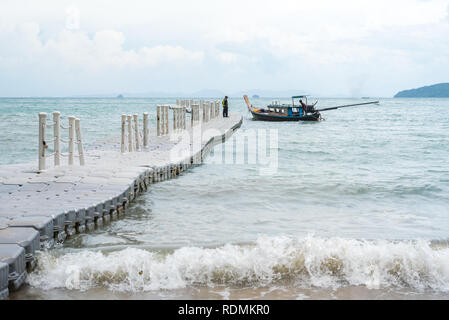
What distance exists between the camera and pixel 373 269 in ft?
18.8

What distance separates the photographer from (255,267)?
18.7 feet

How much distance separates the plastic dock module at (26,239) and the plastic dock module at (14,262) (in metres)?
0.14

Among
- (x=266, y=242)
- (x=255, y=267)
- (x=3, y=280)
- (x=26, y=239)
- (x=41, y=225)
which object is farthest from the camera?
(x=266, y=242)

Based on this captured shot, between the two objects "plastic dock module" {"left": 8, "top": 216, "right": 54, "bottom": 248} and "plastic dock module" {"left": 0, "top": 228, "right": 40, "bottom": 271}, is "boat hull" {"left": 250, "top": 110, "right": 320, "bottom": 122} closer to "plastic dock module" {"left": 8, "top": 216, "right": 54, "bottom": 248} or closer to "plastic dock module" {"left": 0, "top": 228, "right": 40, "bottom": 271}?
"plastic dock module" {"left": 8, "top": 216, "right": 54, "bottom": 248}

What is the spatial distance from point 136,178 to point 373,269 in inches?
216

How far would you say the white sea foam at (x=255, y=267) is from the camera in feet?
17.6

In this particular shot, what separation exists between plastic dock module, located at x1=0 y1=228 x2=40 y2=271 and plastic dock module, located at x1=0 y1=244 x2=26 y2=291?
0.14 metres

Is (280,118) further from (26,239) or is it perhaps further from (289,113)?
(26,239)

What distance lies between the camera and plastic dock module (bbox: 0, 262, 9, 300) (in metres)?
4.66

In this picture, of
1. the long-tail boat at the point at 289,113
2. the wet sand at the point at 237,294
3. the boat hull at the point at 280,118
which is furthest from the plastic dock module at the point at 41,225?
the boat hull at the point at 280,118

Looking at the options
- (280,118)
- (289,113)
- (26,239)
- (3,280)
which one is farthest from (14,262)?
(280,118)

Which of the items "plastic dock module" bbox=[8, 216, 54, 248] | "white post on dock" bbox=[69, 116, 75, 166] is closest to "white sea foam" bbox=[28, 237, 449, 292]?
"plastic dock module" bbox=[8, 216, 54, 248]

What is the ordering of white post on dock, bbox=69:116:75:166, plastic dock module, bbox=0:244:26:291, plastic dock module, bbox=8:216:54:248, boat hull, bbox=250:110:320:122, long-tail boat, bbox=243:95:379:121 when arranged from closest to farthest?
plastic dock module, bbox=0:244:26:291 < plastic dock module, bbox=8:216:54:248 < white post on dock, bbox=69:116:75:166 < boat hull, bbox=250:110:320:122 < long-tail boat, bbox=243:95:379:121

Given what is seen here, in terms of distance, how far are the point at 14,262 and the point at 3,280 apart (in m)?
0.24
